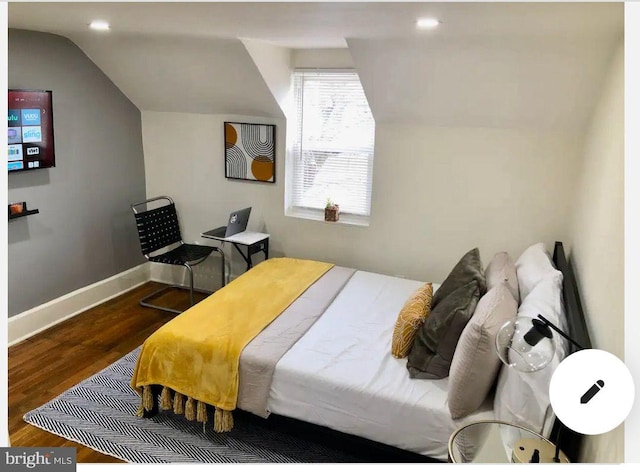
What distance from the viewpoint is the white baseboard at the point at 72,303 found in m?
3.70

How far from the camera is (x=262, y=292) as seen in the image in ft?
10.8

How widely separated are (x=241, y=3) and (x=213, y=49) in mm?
1530

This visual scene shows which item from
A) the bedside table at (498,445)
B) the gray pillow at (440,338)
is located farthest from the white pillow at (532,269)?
the bedside table at (498,445)

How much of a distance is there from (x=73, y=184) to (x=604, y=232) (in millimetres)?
3653

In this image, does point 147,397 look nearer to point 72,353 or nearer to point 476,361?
point 72,353

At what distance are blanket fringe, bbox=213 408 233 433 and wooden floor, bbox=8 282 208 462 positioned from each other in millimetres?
549

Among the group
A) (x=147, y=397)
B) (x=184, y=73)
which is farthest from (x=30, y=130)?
(x=147, y=397)

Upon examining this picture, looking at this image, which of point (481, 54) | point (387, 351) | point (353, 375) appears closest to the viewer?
point (353, 375)

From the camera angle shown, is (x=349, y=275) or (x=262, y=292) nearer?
(x=262, y=292)

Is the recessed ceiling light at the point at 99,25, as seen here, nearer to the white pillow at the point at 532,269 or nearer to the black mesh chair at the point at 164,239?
the black mesh chair at the point at 164,239

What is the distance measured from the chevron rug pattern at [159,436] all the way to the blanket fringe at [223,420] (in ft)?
0.36
